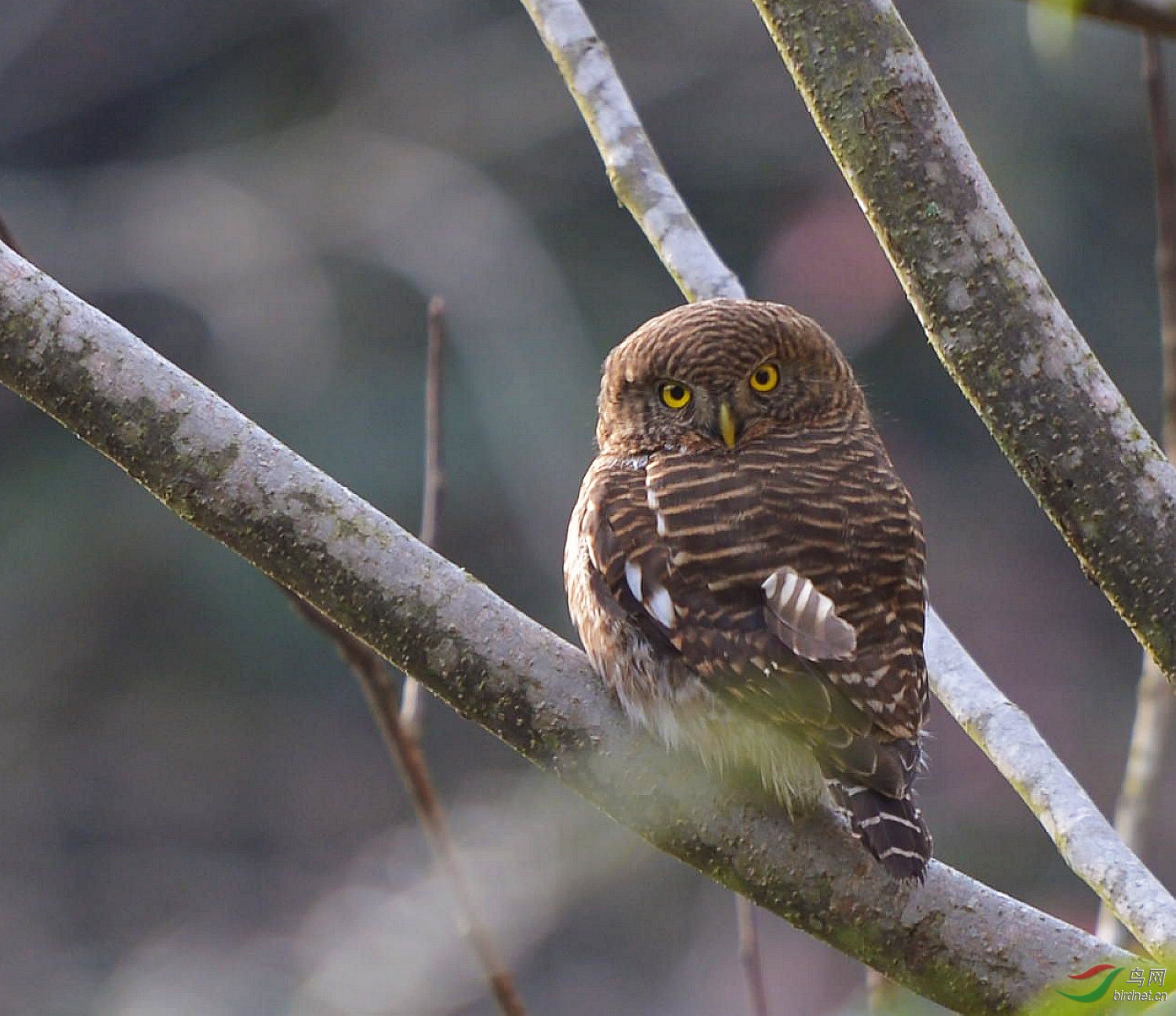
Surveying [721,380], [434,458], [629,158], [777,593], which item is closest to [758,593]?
[777,593]

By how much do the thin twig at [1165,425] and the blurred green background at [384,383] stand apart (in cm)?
676

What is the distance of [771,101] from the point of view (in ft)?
34.9

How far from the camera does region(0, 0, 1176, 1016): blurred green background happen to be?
9430 millimetres

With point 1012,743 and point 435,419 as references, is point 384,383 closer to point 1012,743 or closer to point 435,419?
point 435,419

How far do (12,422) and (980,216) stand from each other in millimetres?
9763

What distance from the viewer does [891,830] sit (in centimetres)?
194

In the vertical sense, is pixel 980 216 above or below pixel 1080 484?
above

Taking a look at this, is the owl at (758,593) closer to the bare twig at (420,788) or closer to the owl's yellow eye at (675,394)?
the owl's yellow eye at (675,394)

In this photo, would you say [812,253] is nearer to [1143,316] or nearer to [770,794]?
[1143,316]

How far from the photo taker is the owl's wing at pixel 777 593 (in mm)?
2164

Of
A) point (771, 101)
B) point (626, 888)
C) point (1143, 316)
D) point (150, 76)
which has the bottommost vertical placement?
point (626, 888)

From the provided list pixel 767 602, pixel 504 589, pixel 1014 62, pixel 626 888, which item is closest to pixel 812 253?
pixel 1014 62

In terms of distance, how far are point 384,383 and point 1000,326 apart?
8.44 m

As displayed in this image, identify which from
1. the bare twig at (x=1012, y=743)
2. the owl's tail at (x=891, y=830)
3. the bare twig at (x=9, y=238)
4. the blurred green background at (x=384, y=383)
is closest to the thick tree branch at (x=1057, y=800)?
the bare twig at (x=1012, y=743)
